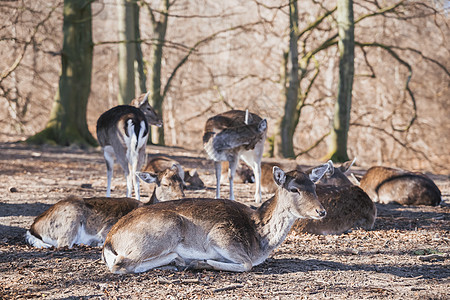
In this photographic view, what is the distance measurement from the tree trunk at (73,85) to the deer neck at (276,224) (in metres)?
11.8

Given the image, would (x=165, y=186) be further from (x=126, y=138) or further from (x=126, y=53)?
(x=126, y=53)

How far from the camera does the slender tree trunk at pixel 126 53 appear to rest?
18.8 metres

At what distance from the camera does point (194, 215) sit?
569cm

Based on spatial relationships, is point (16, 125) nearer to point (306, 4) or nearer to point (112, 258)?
point (306, 4)

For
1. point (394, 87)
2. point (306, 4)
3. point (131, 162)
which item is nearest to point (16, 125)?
point (306, 4)

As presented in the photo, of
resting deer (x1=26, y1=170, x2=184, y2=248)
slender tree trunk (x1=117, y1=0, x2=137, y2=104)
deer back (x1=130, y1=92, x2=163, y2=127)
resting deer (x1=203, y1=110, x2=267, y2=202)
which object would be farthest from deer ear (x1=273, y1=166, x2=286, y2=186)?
slender tree trunk (x1=117, y1=0, x2=137, y2=104)

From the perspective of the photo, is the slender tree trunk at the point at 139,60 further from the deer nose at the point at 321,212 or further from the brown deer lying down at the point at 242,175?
the deer nose at the point at 321,212

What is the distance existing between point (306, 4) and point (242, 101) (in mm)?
5557

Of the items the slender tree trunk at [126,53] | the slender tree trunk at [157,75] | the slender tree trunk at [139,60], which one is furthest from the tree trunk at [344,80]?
the slender tree trunk at [139,60]

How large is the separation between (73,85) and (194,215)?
1256 centimetres

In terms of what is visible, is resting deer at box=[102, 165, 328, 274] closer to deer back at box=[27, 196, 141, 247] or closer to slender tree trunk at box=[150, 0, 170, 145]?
deer back at box=[27, 196, 141, 247]

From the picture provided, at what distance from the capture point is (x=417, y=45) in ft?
91.5

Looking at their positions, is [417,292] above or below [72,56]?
below

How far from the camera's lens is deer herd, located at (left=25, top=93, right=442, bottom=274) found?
5.47 m
